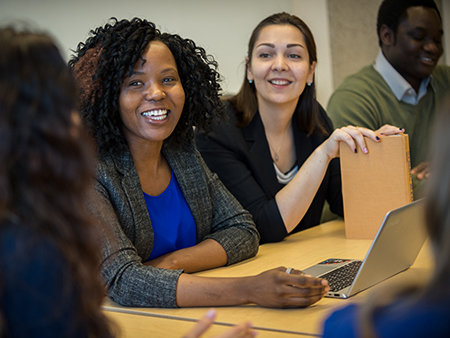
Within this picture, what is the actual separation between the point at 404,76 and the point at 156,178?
1641mm

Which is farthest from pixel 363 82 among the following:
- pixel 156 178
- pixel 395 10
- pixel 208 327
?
pixel 208 327

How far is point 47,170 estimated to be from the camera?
2.08 ft

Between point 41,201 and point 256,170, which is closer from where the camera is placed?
point 41,201

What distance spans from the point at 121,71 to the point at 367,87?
1510 millimetres

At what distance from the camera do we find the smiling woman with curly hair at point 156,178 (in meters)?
1.21

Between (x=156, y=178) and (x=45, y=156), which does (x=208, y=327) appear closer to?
(x=45, y=156)

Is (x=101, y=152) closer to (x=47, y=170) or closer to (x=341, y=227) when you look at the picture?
(x=47, y=170)

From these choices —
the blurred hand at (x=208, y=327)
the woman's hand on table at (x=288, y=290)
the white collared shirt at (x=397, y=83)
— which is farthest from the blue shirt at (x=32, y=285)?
the white collared shirt at (x=397, y=83)

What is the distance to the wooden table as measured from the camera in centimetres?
103

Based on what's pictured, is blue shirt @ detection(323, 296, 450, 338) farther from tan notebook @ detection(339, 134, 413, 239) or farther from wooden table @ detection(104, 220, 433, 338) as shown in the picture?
tan notebook @ detection(339, 134, 413, 239)

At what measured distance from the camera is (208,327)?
32.4 inches

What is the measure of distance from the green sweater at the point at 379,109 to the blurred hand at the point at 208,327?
1.71m

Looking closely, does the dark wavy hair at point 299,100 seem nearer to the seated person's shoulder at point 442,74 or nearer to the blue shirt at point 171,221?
the blue shirt at point 171,221

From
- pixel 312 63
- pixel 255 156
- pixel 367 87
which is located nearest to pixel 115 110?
pixel 255 156
